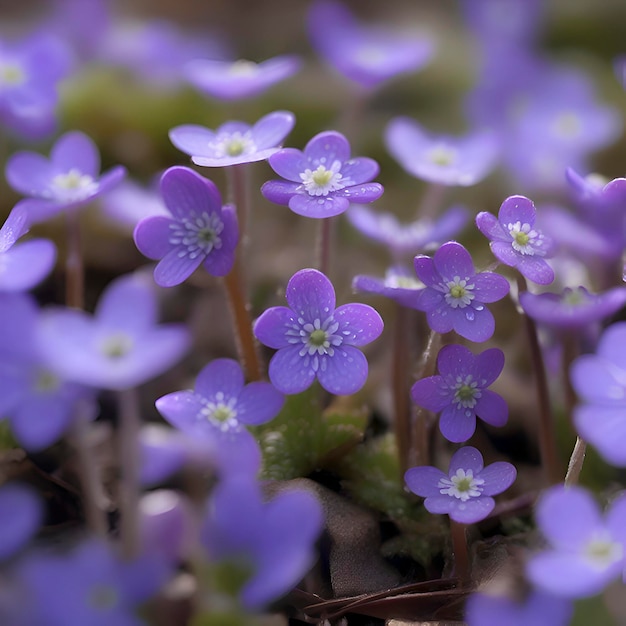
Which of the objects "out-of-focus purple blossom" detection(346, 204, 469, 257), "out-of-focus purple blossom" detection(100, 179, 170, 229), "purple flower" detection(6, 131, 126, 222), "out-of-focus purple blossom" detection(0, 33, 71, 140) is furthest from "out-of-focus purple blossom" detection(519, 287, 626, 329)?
"out-of-focus purple blossom" detection(0, 33, 71, 140)

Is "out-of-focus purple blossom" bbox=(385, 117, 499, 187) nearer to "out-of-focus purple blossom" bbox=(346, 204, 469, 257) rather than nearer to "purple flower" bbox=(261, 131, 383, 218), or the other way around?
"out-of-focus purple blossom" bbox=(346, 204, 469, 257)

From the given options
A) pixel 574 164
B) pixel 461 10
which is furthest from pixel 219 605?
pixel 461 10

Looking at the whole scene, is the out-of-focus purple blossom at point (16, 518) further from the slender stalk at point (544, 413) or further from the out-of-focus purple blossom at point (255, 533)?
the slender stalk at point (544, 413)

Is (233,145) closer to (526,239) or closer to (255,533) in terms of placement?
(526,239)

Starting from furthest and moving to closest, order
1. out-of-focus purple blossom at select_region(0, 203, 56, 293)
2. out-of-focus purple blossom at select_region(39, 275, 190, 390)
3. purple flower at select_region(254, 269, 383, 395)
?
purple flower at select_region(254, 269, 383, 395) < out-of-focus purple blossom at select_region(0, 203, 56, 293) < out-of-focus purple blossom at select_region(39, 275, 190, 390)

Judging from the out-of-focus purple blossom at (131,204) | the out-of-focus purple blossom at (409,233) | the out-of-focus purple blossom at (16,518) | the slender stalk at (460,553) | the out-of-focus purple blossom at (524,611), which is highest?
the out-of-focus purple blossom at (16,518)

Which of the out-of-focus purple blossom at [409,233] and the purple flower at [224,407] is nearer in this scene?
the purple flower at [224,407]

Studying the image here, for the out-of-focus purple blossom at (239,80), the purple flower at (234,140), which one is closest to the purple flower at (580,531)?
the purple flower at (234,140)

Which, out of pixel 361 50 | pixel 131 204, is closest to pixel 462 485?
pixel 131 204
